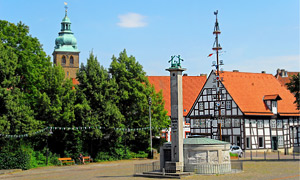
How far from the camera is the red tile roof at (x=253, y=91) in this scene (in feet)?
163

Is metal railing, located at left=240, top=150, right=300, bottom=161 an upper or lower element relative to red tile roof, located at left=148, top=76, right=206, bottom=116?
lower

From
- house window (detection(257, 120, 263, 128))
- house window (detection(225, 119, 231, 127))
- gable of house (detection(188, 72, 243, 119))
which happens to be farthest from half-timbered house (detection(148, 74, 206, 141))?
house window (detection(257, 120, 263, 128))

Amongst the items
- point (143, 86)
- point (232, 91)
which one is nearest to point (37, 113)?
point (143, 86)

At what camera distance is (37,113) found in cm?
3625

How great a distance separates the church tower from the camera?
398ft

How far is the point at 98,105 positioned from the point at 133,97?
4110mm

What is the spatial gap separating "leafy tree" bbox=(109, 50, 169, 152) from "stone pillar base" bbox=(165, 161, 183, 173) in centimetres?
1620

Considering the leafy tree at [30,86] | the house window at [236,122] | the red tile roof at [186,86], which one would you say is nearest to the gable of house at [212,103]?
the house window at [236,122]

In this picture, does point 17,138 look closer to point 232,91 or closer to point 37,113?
point 37,113

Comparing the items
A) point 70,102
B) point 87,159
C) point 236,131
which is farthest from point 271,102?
point 70,102

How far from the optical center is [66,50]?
122188 millimetres

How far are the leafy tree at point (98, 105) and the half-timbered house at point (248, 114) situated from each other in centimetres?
1297

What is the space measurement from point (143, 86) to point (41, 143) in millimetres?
11864

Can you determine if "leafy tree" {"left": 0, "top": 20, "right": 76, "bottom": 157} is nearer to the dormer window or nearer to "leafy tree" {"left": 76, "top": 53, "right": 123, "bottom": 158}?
"leafy tree" {"left": 76, "top": 53, "right": 123, "bottom": 158}
